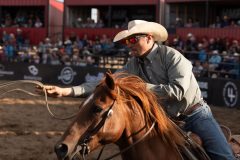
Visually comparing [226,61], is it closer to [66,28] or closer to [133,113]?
[133,113]

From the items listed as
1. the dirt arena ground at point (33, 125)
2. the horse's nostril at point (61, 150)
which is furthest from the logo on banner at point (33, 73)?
the horse's nostril at point (61, 150)

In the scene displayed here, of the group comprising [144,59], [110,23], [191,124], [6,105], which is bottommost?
[6,105]

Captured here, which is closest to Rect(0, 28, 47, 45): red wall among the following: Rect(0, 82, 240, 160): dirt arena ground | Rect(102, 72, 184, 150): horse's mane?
Rect(0, 82, 240, 160): dirt arena ground

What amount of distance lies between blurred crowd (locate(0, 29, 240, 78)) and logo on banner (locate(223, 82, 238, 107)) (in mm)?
685

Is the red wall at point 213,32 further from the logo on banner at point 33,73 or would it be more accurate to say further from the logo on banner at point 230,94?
the logo on banner at point 230,94

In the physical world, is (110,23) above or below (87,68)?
above

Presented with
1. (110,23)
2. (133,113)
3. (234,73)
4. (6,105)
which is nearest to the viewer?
(133,113)

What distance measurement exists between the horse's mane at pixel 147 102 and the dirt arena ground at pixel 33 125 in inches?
135

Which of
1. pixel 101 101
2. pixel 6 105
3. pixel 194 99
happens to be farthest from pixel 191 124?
pixel 6 105

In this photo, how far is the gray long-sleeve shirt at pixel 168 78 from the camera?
3.29m

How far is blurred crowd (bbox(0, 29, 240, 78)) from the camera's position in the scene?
14.3 metres

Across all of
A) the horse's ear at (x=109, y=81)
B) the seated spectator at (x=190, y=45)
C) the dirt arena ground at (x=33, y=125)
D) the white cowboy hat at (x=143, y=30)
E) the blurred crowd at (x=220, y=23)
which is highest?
the blurred crowd at (x=220, y=23)

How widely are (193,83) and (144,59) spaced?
0.40m

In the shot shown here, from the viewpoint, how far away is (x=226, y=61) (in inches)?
565
